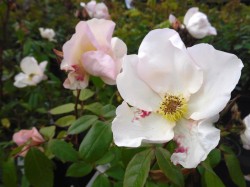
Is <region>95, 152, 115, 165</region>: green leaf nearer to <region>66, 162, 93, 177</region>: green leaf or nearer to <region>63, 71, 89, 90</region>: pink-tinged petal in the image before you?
<region>66, 162, 93, 177</region>: green leaf

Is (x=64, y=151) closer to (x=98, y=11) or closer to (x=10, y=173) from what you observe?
(x=10, y=173)

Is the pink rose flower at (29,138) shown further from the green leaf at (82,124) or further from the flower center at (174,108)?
the flower center at (174,108)

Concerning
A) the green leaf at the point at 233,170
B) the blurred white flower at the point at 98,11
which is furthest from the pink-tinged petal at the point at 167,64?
the blurred white flower at the point at 98,11

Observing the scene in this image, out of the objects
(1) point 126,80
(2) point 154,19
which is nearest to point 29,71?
(2) point 154,19

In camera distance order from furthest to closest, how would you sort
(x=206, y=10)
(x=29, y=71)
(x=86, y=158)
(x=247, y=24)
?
(x=206, y=10), (x=247, y=24), (x=29, y=71), (x=86, y=158)

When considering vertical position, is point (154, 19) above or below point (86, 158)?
below

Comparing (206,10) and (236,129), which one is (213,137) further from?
(206,10)
